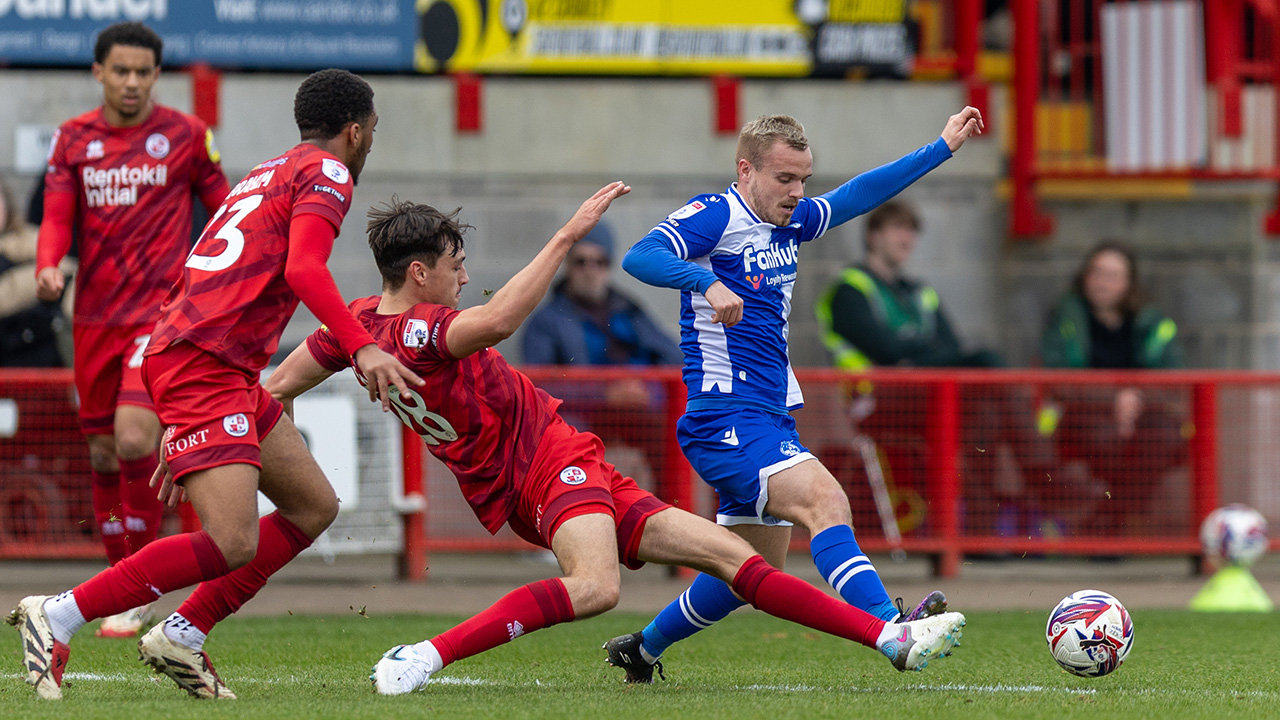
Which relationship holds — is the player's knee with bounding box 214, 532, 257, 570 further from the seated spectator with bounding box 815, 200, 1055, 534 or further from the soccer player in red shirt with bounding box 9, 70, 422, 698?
the seated spectator with bounding box 815, 200, 1055, 534

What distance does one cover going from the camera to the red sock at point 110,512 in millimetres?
6812

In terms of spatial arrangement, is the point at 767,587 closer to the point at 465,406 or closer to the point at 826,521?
the point at 826,521

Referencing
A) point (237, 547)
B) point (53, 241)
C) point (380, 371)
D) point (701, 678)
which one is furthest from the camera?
point (53, 241)

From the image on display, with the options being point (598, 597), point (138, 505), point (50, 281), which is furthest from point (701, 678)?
point (50, 281)

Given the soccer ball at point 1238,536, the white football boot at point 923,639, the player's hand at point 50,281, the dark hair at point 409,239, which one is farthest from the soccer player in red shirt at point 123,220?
the soccer ball at point 1238,536

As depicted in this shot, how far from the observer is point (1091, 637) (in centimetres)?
523

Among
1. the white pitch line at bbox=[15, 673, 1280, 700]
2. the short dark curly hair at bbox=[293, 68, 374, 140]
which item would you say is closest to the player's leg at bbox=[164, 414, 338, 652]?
the white pitch line at bbox=[15, 673, 1280, 700]

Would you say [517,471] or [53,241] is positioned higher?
[53,241]

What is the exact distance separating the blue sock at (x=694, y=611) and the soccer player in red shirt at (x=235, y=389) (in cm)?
115

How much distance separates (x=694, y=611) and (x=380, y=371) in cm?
143

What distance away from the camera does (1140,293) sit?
10461 mm

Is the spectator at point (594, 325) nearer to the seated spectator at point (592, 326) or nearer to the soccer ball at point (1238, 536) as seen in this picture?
the seated spectator at point (592, 326)

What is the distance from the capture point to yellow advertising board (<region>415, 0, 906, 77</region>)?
35.3ft

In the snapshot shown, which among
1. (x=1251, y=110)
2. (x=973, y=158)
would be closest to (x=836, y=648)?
(x=973, y=158)
